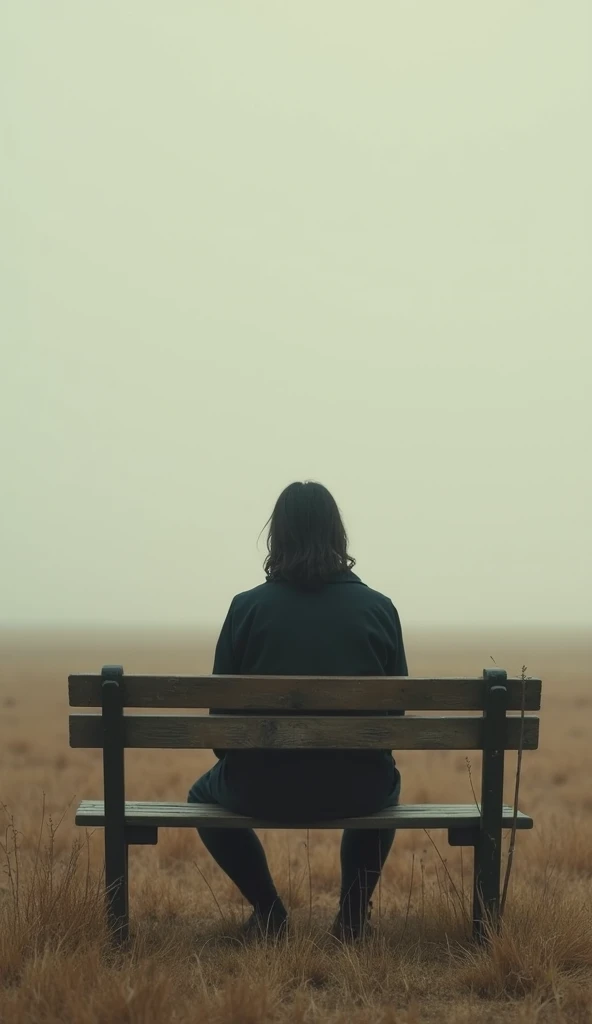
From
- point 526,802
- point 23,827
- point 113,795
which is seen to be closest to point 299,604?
point 113,795

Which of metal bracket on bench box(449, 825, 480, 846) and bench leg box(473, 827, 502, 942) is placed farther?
metal bracket on bench box(449, 825, 480, 846)

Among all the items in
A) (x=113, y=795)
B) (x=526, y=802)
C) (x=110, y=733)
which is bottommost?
(x=526, y=802)

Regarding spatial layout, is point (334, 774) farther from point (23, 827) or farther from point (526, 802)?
point (526, 802)

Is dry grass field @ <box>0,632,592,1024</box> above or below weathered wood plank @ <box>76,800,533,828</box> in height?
below

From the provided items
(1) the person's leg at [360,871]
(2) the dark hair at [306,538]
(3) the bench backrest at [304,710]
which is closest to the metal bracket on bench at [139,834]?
(3) the bench backrest at [304,710]

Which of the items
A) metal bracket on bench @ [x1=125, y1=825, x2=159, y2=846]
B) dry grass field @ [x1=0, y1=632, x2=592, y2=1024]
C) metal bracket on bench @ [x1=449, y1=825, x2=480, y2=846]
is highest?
metal bracket on bench @ [x1=125, y1=825, x2=159, y2=846]

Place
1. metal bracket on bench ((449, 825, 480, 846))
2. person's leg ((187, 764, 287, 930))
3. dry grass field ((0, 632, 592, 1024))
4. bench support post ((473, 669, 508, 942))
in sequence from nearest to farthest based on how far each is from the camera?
dry grass field ((0, 632, 592, 1024)) < bench support post ((473, 669, 508, 942)) < metal bracket on bench ((449, 825, 480, 846)) < person's leg ((187, 764, 287, 930))

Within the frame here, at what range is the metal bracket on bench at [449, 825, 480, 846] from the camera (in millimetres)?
3811

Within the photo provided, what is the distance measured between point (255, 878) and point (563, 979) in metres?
1.19

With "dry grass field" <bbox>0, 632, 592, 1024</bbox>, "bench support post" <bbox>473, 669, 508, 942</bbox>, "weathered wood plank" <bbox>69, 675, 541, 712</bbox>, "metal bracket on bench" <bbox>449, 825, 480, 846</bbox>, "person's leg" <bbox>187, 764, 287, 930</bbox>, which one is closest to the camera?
"dry grass field" <bbox>0, 632, 592, 1024</bbox>

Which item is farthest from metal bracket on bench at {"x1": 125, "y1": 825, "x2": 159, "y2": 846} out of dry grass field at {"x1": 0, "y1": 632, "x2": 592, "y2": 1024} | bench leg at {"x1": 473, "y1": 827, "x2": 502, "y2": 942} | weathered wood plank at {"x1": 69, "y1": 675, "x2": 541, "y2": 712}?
bench leg at {"x1": 473, "y1": 827, "x2": 502, "y2": 942}

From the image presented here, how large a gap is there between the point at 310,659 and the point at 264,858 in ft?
2.66

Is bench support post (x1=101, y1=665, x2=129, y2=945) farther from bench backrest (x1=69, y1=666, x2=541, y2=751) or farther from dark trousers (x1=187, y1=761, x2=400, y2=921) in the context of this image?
dark trousers (x1=187, y1=761, x2=400, y2=921)

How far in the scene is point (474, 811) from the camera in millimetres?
3900
